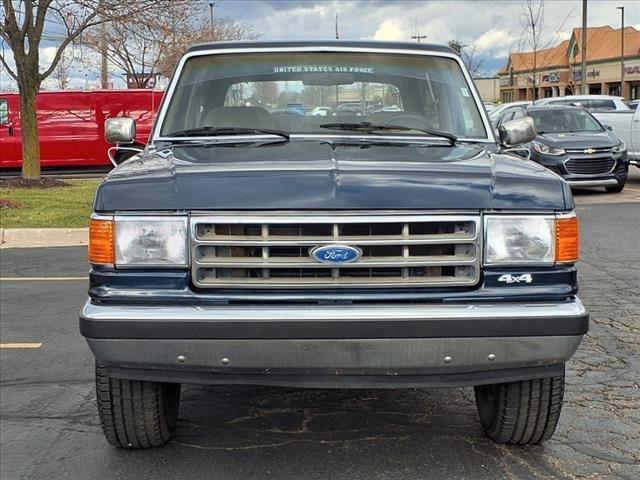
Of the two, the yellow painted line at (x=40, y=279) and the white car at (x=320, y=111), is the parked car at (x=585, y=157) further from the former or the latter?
the white car at (x=320, y=111)

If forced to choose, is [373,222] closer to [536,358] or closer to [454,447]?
[536,358]

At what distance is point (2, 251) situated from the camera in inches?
370

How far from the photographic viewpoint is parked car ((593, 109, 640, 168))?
48.1 feet

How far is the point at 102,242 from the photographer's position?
2906 mm

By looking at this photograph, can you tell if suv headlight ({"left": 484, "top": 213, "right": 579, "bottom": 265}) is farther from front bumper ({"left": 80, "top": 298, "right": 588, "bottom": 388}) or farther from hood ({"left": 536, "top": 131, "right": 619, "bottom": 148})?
hood ({"left": 536, "top": 131, "right": 619, "bottom": 148})

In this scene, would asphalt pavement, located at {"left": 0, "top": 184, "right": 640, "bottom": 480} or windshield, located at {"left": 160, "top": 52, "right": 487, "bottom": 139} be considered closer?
asphalt pavement, located at {"left": 0, "top": 184, "right": 640, "bottom": 480}

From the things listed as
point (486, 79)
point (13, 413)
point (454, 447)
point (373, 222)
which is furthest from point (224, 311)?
point (486, 79)

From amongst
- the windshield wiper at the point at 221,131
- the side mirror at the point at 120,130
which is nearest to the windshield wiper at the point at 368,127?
the windshield wiper at the point at 221,131

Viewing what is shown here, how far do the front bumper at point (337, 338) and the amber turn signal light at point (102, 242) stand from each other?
0.61ft

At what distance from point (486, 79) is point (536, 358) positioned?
67.4m

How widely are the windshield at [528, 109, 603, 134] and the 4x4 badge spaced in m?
12.0

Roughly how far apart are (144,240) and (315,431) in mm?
1470

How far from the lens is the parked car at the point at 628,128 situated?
1465cm

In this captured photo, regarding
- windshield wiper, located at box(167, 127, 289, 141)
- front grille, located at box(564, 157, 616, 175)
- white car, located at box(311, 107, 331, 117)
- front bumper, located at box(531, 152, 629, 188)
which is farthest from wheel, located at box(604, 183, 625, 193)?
windshield wiper, located at box(167, 127, 289, 141)
